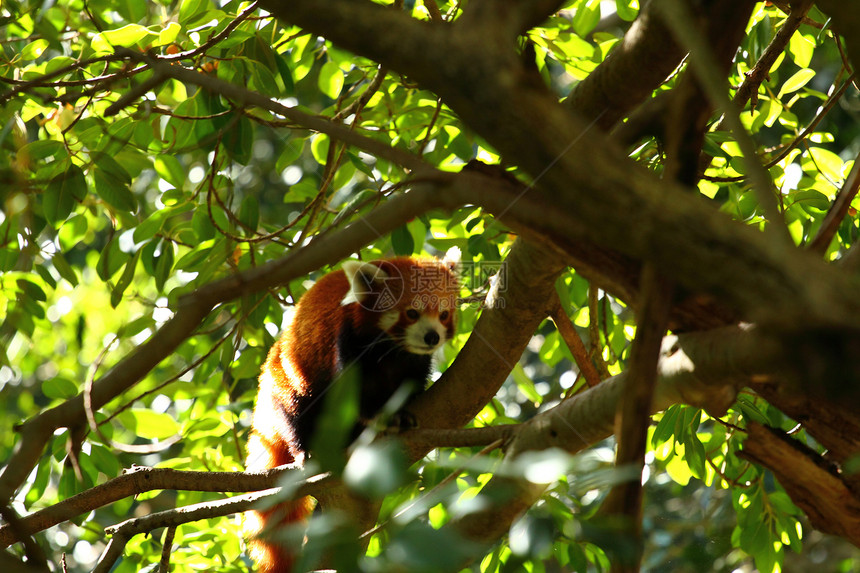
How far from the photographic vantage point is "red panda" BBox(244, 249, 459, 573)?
315 cm

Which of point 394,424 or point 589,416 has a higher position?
point 589,416

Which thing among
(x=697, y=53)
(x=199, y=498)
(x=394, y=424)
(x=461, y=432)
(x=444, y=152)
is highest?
(x=697, y=53)

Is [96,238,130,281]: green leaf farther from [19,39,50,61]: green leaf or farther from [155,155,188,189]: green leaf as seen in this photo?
[19,39,50,61]: green leaf

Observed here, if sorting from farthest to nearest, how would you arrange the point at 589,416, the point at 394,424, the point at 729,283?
the point at 394,424, the point at 589,416, the point at 729,283

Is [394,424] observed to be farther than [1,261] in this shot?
No

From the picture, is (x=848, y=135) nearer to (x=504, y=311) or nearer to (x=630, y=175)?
(x=504, y=311)

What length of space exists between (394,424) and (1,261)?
63.6 inches

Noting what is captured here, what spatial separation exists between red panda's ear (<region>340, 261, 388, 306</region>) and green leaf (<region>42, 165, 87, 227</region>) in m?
1.11

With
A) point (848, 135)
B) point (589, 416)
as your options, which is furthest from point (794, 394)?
point (848, 135)

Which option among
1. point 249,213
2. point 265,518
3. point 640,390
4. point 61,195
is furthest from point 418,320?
point 640,390

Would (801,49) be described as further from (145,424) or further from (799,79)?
(145,424)

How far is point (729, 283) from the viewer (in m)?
1.13

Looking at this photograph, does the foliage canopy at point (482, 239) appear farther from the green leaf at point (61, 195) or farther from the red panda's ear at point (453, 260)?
the red panda's ear at point (453, 260)

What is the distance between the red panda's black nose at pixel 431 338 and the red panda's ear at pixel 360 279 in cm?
33
